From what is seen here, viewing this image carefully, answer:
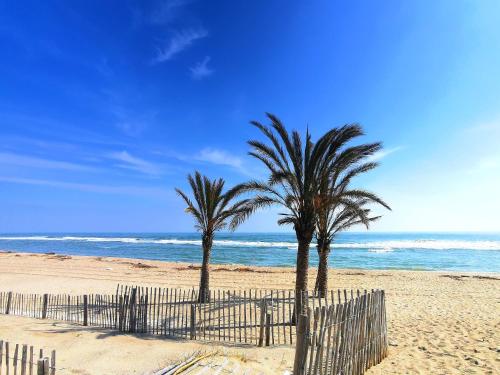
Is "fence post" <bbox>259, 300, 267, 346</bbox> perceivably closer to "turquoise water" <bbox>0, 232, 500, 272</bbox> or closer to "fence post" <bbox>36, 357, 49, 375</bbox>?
"fence post" <bbox>36, 357, 49, 375</bbox>

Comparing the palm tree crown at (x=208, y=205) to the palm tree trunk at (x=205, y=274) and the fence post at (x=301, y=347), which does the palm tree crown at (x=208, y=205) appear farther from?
the fence post at (x=301, y=347)

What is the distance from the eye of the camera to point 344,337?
6039 millimetres

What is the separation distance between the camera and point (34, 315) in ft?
42.3

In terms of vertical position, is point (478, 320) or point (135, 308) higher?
point (135, 308)

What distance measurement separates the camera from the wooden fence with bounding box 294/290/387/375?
5137mm

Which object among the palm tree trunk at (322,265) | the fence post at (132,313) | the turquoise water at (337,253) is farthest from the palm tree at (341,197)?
the turquoise water at (337,253)

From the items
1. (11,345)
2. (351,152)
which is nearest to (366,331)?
(351,152)

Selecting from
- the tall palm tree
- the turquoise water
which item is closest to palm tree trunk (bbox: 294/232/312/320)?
the tall palm tree

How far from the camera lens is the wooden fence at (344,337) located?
5137mm

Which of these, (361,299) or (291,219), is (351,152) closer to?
(291,219)

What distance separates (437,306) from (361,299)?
1121 centimetres

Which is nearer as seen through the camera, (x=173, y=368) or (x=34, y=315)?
(x=173, y=368)

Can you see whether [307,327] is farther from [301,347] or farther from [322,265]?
[322,265]

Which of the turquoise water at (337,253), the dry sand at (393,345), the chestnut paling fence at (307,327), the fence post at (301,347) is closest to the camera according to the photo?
the fence post at (301,347)
